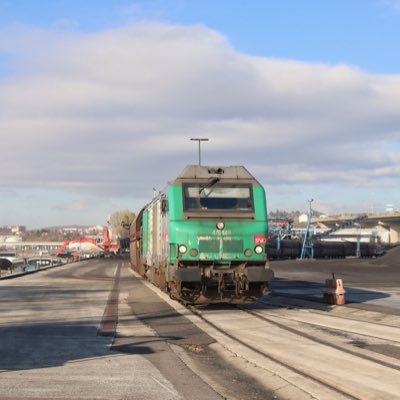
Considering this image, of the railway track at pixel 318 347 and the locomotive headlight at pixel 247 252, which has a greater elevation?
the locomotive headlight at pixel 247 252

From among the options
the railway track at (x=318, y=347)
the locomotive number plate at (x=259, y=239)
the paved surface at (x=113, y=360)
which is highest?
the locomotive number plate at (x=259, y=239)

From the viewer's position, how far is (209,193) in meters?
16.7

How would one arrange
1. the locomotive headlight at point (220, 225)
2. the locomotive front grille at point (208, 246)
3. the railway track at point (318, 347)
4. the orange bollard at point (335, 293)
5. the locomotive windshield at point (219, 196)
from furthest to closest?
1. the orange bollard at point (335, 293)
2. the locomotive windshield at point (219, 196)
3. the locomotive headlight at point (220, 225)
4. the locomotive front grille at point (208, 246)
5. the railway track at point (318, 347)

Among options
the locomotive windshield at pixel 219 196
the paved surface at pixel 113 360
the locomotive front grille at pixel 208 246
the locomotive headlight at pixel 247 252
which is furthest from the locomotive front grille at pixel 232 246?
the paved surface at pixel 113 360

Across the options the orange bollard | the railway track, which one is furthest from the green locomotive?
the orange bollard

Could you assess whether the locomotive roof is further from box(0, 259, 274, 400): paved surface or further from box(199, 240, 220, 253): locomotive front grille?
box(0, 259, 274, 400): paved surface

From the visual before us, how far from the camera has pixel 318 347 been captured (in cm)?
1095

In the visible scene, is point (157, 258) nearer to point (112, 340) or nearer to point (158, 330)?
point (158, 330)

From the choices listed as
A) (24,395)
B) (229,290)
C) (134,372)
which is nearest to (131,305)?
(229,290)

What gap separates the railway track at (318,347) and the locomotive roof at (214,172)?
374 cm

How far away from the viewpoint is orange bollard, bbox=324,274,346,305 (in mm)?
18609

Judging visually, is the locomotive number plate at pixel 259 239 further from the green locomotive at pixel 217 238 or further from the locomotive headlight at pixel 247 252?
the locomotive headlight at pixel 247 252

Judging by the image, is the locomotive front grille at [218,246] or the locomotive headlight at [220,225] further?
the locomotive headlight at [220,225]

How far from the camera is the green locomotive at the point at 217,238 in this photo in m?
15.8
